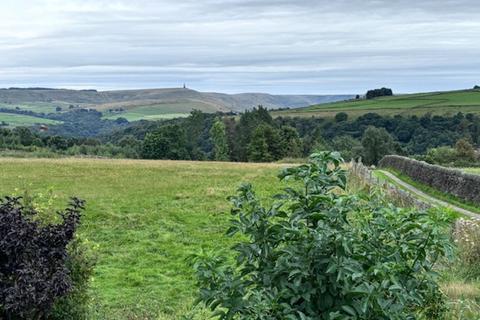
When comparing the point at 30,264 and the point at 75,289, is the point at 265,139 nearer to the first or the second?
the point at 75,289

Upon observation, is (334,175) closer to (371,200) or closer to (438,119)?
(371,200)

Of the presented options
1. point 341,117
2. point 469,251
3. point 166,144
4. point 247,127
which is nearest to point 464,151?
point 166,144

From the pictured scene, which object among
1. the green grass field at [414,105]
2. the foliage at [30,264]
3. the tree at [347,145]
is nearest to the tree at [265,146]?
the tree at [347,145]

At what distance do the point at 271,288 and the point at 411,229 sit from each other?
3.97 feet

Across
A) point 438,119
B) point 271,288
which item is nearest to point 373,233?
point 271,288

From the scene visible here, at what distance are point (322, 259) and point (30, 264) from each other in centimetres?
403

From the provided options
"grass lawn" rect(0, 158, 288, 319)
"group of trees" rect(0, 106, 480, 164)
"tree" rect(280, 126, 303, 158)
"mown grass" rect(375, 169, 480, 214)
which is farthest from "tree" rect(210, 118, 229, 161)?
"grass lawn" rect(0, 158, 288, 319)

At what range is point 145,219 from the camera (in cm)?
1769

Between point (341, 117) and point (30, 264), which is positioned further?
point (341, 117)

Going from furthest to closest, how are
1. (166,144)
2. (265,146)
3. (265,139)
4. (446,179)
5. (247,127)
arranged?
(247,127) < (166,144) < (265,139) < (265,146) < (446,179)

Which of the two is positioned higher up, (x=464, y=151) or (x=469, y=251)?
(x=469, y=251)

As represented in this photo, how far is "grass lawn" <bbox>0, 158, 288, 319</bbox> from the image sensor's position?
10820 mm

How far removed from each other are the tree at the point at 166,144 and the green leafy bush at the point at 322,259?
76393 mm

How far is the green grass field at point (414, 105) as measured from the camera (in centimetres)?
12469
